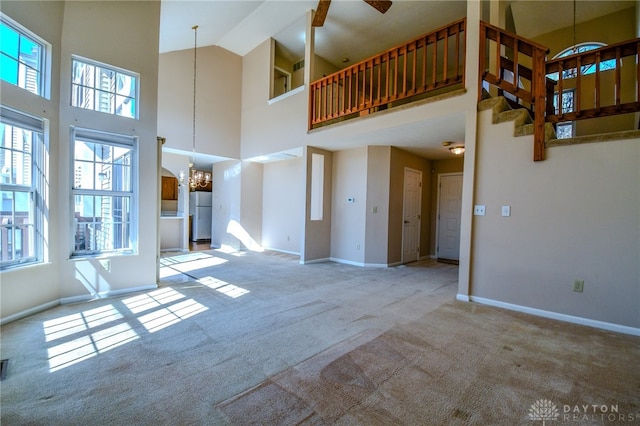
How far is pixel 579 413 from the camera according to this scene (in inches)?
65.6

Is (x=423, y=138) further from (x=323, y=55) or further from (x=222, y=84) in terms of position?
(x=222, y=84)

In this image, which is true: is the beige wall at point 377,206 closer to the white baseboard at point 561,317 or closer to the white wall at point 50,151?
the white baseboard at point 561,317

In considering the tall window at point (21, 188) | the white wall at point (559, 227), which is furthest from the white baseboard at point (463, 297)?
the tall window at point (21, 188)

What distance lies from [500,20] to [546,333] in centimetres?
418

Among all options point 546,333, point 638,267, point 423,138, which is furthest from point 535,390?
point 423,138

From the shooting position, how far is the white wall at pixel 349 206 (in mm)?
5859

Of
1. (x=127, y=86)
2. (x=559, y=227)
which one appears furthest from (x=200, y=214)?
(x=559, y=227)

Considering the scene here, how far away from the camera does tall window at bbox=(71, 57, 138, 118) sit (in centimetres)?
335

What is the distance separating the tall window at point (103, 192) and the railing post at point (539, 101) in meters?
4.88

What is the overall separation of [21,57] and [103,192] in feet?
4.96

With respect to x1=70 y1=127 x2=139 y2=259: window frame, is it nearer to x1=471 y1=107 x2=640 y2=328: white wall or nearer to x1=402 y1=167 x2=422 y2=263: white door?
x1=471 y1=107 x2=640 y2=328: white wall

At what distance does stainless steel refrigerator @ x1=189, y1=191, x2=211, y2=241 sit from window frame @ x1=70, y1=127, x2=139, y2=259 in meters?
5.87

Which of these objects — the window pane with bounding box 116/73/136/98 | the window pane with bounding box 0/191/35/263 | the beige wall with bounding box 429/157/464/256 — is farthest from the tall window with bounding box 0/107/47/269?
the beige wall with bounding box 429/157/464/256

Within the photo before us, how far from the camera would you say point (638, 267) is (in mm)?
2719
